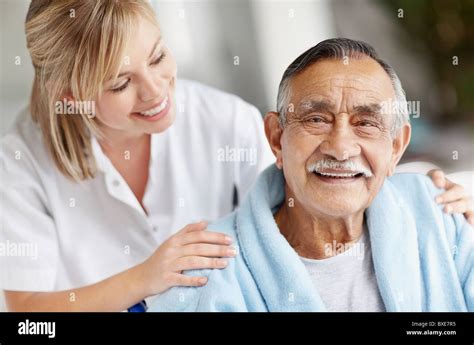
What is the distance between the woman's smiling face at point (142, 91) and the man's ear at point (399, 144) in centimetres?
50

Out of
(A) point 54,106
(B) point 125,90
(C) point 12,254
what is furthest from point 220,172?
(C) point 12,254

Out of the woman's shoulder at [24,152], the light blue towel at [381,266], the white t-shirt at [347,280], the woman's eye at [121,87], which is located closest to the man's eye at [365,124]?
the light blue towel at [381,266]

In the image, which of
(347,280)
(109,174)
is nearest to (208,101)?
(109,174)

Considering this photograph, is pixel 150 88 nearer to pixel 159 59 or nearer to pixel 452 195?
pixel 159 59

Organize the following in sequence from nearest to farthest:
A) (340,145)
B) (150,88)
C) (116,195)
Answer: (340,145) → (150,88) → (116,195)

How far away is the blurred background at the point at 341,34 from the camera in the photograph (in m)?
1.53

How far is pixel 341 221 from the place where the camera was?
4.83ft

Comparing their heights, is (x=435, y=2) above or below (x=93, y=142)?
above

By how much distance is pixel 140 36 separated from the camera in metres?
1.47

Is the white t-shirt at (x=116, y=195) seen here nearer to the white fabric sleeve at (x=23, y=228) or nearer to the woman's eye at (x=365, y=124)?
the white fabric sleeve at (x=23, y=228)

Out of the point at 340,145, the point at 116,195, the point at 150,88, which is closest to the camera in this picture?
the point at 340,145
